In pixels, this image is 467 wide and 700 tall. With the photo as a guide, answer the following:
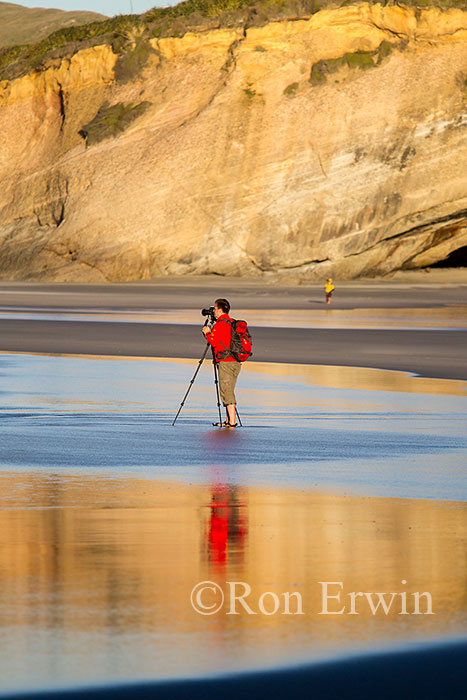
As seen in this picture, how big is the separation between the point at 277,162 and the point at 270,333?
3705cm

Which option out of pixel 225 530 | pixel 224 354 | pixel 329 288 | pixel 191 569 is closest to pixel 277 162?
pixel 329 288

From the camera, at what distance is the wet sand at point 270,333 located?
74.9ft

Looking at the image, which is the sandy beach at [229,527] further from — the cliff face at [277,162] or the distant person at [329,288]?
the cliff face at [277,162]

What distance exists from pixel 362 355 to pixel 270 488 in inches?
526

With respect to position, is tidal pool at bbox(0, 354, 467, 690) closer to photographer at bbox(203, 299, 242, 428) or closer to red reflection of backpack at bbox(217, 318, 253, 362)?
photographer at bbox(203, 299, 242, 428)

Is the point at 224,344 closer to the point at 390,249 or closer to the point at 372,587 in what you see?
the point at 372,587

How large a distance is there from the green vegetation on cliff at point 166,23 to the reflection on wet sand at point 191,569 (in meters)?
59.5

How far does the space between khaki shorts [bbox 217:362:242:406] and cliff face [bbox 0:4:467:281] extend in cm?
4694

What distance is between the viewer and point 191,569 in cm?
700

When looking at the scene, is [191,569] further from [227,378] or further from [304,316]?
[304,316]

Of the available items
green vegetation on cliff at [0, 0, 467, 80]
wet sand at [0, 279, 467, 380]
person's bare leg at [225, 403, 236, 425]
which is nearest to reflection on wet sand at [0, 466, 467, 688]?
person's bare leg at [225, 403, 236, 425]

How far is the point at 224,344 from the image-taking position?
14.2 meters

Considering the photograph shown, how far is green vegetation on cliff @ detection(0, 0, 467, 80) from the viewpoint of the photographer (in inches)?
2645

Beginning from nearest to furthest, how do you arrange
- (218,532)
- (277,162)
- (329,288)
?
(218,532), (329,288), (277,162)
